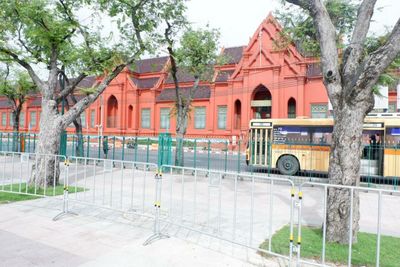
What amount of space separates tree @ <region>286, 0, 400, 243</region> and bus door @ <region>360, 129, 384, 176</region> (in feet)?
30.1

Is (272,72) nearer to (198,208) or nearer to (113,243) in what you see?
(198,208)

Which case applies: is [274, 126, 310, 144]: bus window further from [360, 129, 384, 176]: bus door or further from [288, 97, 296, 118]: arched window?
[288, 97, 296, 118]: arched window

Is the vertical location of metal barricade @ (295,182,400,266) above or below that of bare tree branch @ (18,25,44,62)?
below

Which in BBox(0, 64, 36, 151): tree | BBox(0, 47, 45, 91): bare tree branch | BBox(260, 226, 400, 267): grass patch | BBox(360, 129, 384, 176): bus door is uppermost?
BBox(0, 64, 36, 151): tree

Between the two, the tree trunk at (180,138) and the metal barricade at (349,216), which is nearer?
the metal barricade at (349,216)

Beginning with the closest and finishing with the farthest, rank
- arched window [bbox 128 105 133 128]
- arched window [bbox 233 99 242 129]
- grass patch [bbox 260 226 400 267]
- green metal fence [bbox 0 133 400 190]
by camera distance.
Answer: grass patch [bbox 260 226 400 267], green metal fence [bbox 0 133 400 190], arched window [bbox 233 99 242 129], arched window [bbox 128 105 133 128]

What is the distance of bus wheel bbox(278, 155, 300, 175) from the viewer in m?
16.0

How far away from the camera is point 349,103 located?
5723 mm

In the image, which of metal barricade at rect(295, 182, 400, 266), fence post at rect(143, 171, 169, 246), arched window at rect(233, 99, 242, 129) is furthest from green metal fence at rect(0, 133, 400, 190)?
arched window at rect(233, 99, 242, 129)

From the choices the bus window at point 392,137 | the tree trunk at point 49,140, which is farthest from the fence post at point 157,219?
the bus window at point 392,137

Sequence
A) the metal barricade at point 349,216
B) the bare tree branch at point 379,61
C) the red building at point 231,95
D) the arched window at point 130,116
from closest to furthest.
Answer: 1. the metal barricade at point 349,216
2. the bare tree branch at point 379,61
3. the red building at point 231,95
4. the arched window at point 130,116

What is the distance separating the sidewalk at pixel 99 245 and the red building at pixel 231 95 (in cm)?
1732

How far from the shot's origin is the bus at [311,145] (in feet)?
45.6

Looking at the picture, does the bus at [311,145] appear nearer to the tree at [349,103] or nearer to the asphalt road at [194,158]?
the asphalt road at [194,158]
